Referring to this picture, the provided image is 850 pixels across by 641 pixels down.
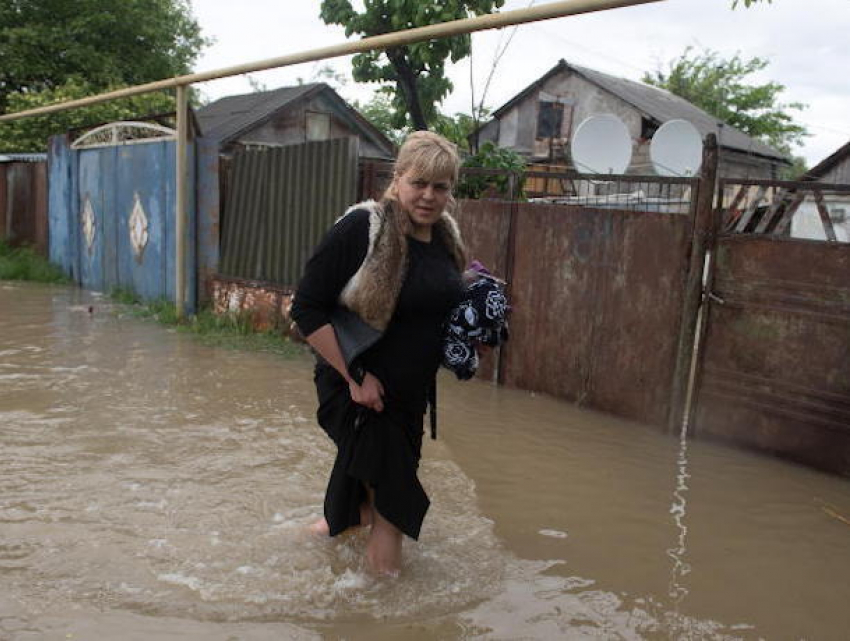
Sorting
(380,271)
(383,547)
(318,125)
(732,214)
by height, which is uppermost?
(318,125)

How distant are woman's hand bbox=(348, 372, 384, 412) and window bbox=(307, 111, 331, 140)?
70.2 ft

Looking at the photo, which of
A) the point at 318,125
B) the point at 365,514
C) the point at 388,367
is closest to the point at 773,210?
the point at 388,367

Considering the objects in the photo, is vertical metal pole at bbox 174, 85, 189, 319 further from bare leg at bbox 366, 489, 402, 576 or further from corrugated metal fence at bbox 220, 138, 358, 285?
bare leg at bbox 366, 489, 402, 576

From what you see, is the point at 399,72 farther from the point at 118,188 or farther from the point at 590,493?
the point at 590,493

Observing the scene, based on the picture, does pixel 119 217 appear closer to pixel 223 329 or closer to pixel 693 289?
pixel 223 329

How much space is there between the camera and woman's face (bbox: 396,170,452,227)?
275 centimetres

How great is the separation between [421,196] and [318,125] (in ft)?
71.5

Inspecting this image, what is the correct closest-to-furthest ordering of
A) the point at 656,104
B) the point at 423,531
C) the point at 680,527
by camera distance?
the point at 423,531 → the point at 680,527 → the point at 656,104

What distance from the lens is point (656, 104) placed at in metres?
26.2

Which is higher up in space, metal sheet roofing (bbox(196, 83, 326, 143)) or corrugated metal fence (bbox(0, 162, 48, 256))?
metal sheet roofing (bbox(196, 83, 326, 143))

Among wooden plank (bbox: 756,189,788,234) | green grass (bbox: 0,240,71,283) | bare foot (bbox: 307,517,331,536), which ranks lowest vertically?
bare foot (bbox: 307,517,331,536)

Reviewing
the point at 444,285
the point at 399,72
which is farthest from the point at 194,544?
the point at 399,72

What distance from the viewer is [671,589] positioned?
124 inches

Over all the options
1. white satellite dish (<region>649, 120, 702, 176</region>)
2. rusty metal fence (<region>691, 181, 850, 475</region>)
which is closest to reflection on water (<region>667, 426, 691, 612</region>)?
rusty metal fence (<region>691, 181, 850, 475</region>)
